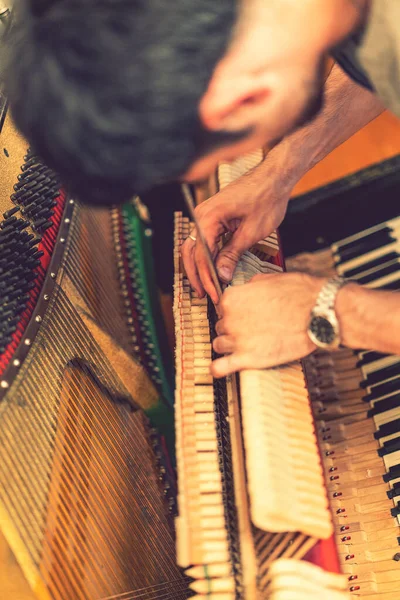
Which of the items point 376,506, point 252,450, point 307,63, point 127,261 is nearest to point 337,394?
point 376,506

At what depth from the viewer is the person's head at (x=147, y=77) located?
1.11m

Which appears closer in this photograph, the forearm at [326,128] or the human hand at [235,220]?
the human hand at [235,220]

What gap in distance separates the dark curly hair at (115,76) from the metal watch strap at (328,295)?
0.68 meters

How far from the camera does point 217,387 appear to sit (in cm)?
167

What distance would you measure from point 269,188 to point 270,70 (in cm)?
85

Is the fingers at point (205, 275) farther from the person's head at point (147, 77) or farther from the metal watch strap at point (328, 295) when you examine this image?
the person's head at point (147, 77)

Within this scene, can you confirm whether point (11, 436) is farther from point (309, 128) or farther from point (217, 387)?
point (309, 128)

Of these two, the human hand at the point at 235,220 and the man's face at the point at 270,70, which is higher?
the human hand at the point at 235,220

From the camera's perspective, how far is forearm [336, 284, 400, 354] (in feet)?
5.24

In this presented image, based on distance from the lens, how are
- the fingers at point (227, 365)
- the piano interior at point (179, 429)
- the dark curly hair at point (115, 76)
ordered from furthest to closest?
the fingers at point (227, 365) < the piano interior at point (179, 429) < the dark curly hair at point (115, 76)

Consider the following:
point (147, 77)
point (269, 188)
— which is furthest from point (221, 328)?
point (147, 77)

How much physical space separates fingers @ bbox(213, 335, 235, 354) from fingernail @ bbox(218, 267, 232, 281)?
0.23 m

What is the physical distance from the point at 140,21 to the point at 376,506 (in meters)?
1.65

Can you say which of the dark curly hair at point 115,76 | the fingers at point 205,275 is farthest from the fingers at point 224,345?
the dark curly hair at point 115,76
